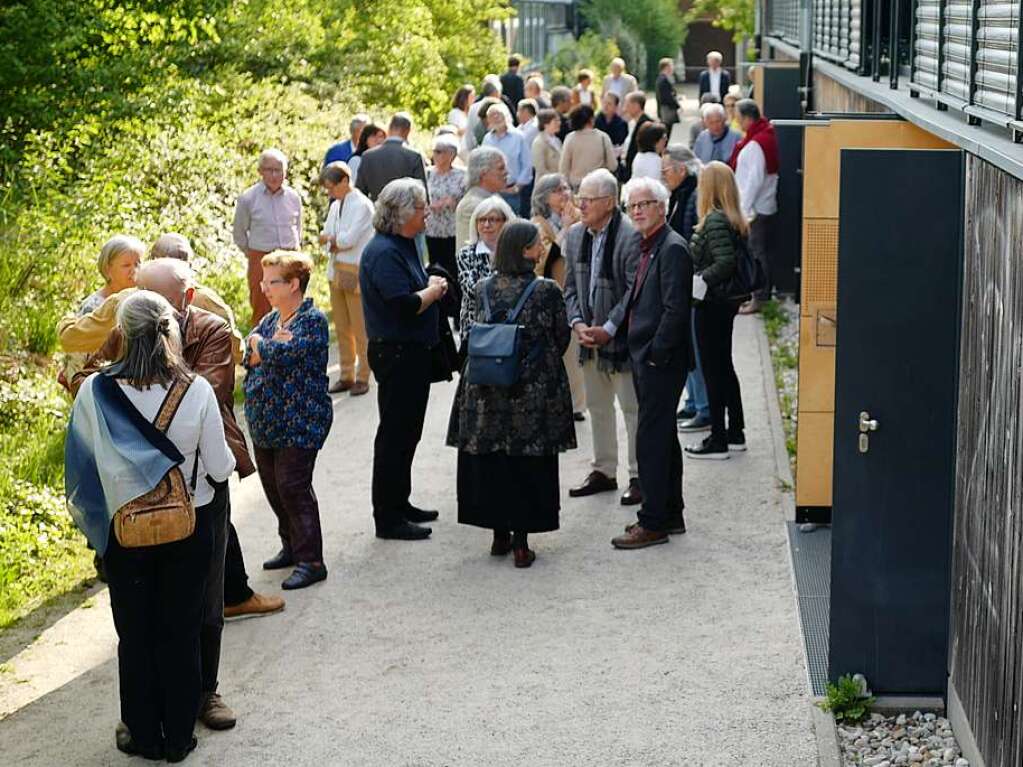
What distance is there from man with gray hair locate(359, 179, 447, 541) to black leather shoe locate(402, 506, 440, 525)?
19 cm

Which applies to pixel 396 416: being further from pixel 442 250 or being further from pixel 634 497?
pixel 442 250

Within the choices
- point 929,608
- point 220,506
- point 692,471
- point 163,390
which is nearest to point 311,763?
point 220,506

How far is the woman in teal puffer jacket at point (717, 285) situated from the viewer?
35.4 feet

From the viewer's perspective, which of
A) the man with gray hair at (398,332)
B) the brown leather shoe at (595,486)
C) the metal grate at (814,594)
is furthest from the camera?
the brown leather shoe at (595,486)

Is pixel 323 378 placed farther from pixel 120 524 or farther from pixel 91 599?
pixel 120 524

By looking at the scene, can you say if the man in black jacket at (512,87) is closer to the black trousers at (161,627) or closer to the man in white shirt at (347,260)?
the man in white shirt at (347,260)

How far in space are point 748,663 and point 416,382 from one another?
111 inches

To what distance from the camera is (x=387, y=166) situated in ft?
49.0

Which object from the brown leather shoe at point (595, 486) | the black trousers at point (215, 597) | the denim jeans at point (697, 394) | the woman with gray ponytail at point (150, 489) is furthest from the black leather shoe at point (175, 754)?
the denim jeans at point (697, 394)

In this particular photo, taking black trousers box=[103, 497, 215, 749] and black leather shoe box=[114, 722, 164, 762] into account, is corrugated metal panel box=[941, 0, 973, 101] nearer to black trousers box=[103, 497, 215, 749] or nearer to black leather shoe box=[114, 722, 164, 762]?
black trousers box=[103, 497, 215, 749]

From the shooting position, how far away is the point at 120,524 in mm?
6422

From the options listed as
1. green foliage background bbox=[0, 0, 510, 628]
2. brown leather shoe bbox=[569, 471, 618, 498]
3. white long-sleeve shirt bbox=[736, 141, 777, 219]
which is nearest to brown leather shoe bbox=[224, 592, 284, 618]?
green foliage background bbox=[0, 0, 510, 628]

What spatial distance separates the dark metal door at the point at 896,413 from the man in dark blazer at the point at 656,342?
235 cm

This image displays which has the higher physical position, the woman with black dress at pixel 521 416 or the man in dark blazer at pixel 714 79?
the man in dark blazer at pixel 714 79
